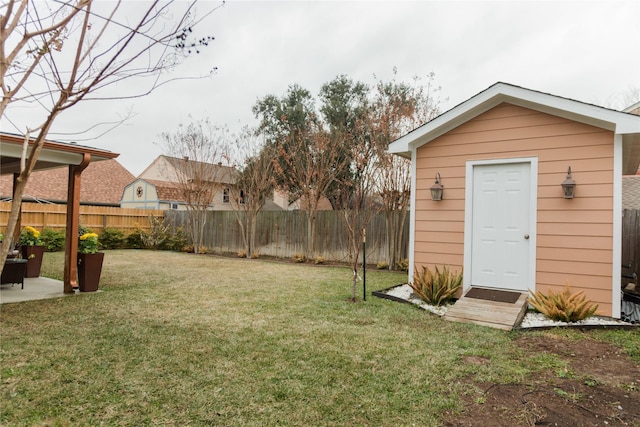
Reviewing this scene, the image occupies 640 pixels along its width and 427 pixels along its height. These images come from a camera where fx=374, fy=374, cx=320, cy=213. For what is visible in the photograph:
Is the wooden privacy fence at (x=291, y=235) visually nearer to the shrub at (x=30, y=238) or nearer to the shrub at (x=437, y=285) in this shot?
the shrub at (x=437, y=285)

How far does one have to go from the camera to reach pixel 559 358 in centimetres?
357

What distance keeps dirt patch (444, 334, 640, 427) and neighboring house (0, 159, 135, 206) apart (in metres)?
22.4

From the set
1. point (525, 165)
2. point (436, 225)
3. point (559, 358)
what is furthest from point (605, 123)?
point (559, 358)

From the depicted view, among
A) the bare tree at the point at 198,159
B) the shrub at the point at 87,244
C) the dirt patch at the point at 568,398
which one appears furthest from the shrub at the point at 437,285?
the bare tree at the point at 198,159

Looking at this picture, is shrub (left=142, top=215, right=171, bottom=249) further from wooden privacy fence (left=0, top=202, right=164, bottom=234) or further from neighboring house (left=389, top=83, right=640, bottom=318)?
neighboring house (left=389, top=83, right=640, bottom=318)

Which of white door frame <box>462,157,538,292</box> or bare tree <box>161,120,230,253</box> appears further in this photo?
bare tree <box>161,120,230,253</box>

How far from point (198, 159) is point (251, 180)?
2717mm

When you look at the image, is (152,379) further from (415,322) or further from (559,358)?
(559,358)

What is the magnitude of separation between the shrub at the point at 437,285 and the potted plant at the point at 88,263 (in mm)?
5324

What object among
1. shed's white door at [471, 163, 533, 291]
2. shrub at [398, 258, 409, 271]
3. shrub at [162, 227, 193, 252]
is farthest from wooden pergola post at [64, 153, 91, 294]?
shrub at [162, 227, 193, 252]

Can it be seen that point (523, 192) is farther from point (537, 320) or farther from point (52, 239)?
point (52, 239)

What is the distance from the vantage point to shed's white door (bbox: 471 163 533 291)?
5504 millimetres

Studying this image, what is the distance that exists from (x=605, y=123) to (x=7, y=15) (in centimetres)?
610

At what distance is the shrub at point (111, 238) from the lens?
14.2 m
